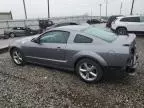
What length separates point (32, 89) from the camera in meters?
4.13

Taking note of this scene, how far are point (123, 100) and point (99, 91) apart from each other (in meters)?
0.62

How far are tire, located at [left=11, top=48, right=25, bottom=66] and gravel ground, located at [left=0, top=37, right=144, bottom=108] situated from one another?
2.09 ft

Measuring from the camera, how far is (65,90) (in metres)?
4.04

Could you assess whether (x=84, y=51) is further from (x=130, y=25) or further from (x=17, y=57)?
(x=130, y=25)

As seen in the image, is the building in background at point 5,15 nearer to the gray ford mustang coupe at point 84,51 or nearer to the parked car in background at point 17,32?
the parked car in background at point 17,32

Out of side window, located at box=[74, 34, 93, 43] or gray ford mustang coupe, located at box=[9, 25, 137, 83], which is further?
side window, located at box=[74, 34, 93, 43]

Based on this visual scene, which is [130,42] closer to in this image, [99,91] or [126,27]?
[99,91]

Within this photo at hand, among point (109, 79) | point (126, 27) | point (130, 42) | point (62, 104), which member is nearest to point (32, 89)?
point (62, 104)

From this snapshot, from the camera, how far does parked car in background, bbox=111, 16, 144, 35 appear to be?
1202 centimetres

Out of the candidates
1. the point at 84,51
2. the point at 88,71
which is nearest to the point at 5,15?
the point at 84,51

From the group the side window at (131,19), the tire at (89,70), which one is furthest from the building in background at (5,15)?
the tire at (89,70)

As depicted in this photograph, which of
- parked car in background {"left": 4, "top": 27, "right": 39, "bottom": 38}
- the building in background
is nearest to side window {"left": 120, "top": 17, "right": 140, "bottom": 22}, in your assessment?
parked car in background {"left": 4, "top": 27, "right": 39, "bottom": 38}

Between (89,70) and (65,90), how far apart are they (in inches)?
31.6

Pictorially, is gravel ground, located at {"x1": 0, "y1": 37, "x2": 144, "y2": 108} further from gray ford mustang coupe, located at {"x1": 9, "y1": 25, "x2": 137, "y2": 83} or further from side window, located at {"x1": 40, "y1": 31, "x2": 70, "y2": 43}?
side window, located at {"x1": 40, "y1": 31, "x2": 70, "y2": 43}
